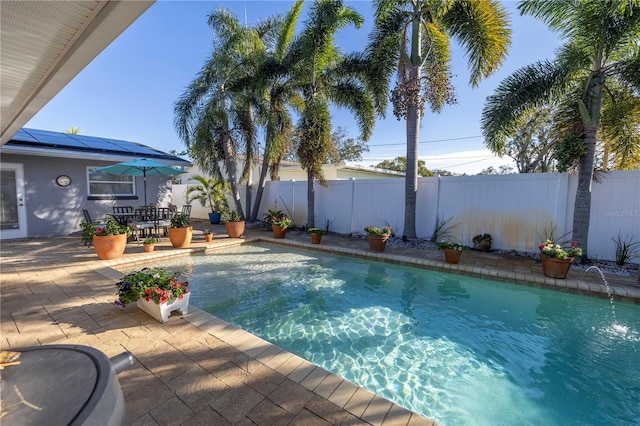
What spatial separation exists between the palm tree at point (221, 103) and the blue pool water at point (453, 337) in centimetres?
630

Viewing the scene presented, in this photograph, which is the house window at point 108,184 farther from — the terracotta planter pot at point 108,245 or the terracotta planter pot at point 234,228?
the terracotta planter pot at point 108,245

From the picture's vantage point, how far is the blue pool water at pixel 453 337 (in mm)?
2533

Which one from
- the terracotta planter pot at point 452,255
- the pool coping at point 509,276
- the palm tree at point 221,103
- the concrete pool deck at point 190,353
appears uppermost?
the palm tree at point 221,103

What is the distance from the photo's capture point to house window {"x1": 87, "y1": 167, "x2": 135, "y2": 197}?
9961mm

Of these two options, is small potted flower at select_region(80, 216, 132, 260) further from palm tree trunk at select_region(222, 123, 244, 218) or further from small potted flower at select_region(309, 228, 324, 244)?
palm tree trunk at select_region(222, 123, 244, 218)

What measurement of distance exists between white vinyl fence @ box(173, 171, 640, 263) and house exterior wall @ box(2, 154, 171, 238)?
8016 millimetres

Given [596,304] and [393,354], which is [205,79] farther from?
[596,304]

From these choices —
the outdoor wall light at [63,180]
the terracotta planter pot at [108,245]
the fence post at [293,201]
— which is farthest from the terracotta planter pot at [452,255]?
the outdoor wall light at [63,180]

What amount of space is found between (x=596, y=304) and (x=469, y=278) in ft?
5.91

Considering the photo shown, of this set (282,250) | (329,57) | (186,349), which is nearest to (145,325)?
(186,349)

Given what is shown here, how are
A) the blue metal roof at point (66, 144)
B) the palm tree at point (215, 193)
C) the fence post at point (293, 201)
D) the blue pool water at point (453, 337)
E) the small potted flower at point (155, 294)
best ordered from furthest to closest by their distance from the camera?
the palm tree at point (215, 193) < the fence post at point (293, 201) < the blue metal roof at point (66, 144) < the small potted flower at point (155, 294) < the blue pool water at point (453, 337)

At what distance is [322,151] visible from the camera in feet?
29.1

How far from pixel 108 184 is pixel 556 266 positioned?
43.5ft

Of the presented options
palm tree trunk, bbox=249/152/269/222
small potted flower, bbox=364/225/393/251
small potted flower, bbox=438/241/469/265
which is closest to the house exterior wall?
palm tree trunk, bbox=249/152/269/222
